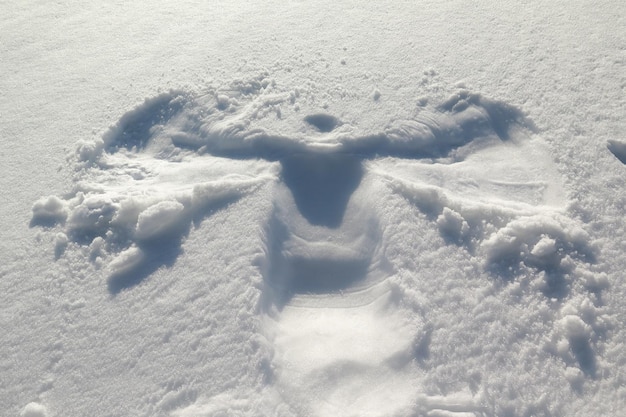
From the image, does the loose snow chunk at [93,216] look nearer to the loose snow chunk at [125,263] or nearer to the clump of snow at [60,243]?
the clump of snow at [60,243]

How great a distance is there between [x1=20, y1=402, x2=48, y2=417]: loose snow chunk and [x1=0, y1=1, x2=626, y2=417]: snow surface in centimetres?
1

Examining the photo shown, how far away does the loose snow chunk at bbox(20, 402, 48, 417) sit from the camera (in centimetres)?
133

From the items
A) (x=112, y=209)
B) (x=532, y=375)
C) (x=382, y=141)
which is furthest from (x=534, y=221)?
(x=112, y=209)

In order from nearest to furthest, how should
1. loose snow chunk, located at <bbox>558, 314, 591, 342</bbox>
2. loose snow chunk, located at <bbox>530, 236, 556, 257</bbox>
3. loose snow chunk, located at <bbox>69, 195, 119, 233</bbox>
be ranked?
loose snow chunk, located at <bbox>558, 314, 591, 342</bbox> < loose snow chunk, located at <bbox>530, 236, 556, 257</bbox> < loose snow chunk, located at <bbox>69, 195, 119, 233</bbox>

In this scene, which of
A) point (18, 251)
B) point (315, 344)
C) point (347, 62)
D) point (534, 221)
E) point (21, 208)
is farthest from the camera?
point (347, 62)

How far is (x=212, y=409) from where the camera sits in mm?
1286

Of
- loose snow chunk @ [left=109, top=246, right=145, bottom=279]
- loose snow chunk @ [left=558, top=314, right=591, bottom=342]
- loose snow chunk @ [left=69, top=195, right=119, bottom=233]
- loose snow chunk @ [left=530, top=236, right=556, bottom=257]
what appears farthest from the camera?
loose snow chunk @ [left=69, top=195, right=119, bottom=233]

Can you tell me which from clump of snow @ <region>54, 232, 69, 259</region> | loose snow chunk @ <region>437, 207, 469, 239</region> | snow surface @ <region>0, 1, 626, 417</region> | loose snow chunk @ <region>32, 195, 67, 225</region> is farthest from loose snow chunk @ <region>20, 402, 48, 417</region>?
loose snow chunk @ <region>437, 207, 469, 239</region>

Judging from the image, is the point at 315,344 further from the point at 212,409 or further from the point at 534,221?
the point at 534,221

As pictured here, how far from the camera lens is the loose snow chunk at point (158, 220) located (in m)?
1.63

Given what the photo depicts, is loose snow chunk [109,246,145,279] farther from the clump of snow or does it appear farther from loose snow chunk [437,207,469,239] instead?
loose snow chunk [437,207,469,239]

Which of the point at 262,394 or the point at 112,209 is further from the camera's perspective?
the point at 112,209

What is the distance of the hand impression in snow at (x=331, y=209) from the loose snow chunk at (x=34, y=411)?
1.19ft

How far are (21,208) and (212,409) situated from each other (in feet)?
3.37
